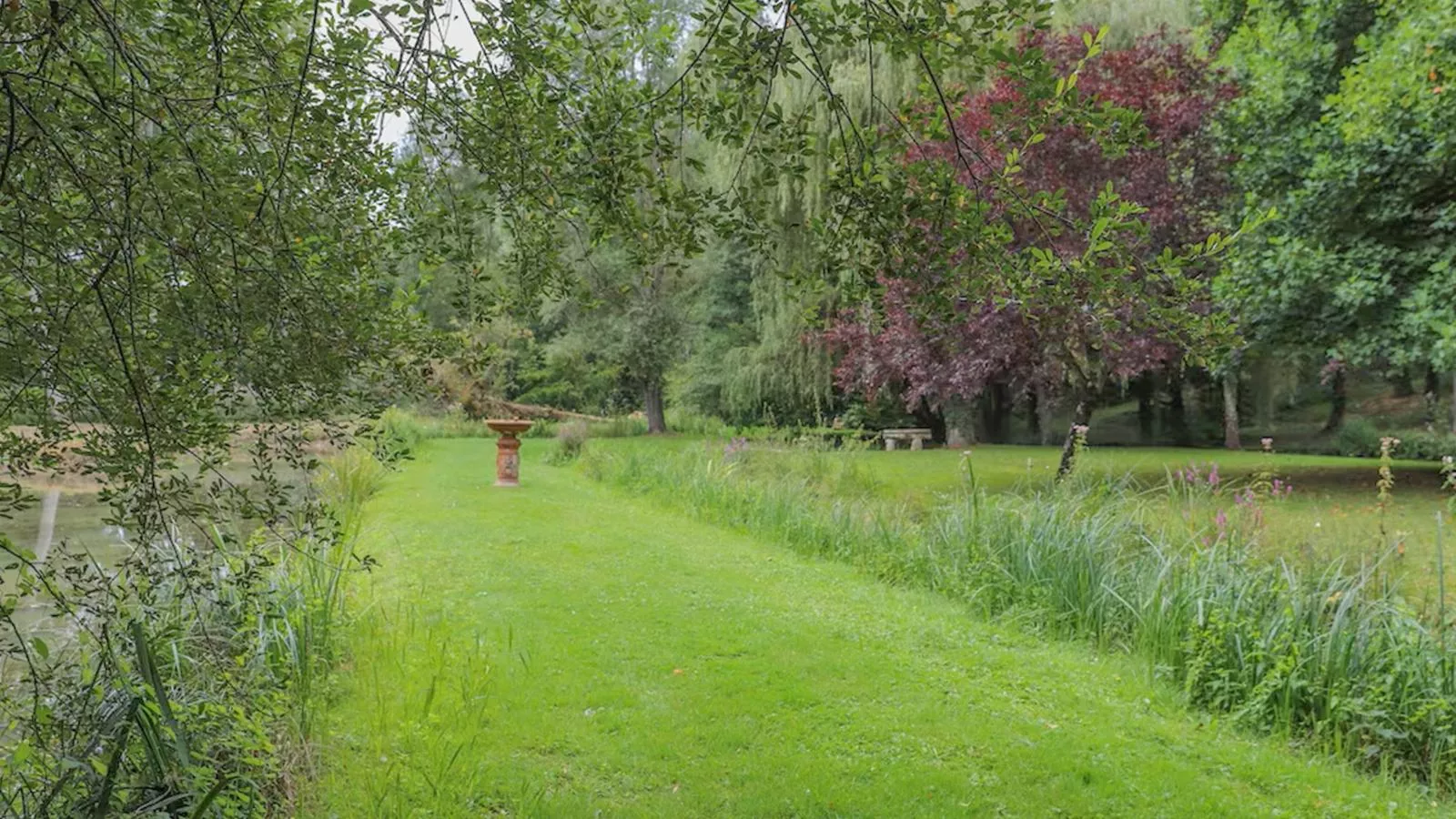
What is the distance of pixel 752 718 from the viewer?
3852mm

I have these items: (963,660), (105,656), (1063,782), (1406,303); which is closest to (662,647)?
(963,660)

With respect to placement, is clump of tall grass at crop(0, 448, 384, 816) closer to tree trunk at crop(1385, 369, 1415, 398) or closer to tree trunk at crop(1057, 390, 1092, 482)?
tree trunk at crop(1057, 390, 1092, 482)

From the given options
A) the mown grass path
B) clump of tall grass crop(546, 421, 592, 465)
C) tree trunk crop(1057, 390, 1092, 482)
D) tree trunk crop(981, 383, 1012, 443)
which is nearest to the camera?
the mown grass path

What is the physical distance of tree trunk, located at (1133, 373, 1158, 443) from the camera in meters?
23.2

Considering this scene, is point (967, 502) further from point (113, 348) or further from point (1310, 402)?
point (1310, 402)

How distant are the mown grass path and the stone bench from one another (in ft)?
37.5

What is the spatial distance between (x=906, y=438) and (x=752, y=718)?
14.9 metres

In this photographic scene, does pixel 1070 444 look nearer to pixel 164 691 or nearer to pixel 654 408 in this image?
pixel 164 691

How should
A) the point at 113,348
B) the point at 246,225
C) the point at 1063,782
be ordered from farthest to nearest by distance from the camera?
the point at 1063,782 < the point at 113,348 < the point at 246,225

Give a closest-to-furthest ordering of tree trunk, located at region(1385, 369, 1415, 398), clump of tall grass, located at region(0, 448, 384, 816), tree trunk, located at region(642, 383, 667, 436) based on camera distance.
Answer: clump of tall grass, located at region(0, 448, 384, 816), tree trunk, located at region(642, 383, 667, 436), tree trunk, located at region(1385, 369, 1415, 398)

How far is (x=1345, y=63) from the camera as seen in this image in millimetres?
9391

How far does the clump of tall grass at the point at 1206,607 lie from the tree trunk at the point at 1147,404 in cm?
1759

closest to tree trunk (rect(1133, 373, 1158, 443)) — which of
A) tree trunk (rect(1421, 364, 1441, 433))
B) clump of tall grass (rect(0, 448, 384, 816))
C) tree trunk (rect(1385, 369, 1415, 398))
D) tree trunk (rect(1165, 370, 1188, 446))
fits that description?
tree trunk (rect(1165, 370, 1188, 446))

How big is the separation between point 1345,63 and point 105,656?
1146 cm
